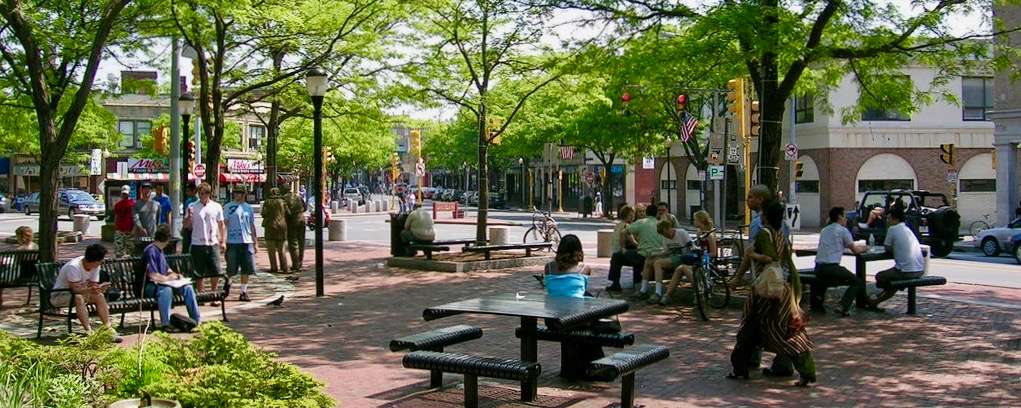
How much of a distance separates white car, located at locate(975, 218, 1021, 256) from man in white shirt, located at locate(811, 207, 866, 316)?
49.7 feet

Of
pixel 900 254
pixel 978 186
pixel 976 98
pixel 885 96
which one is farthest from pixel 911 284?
pixel 976 98

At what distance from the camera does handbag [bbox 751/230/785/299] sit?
836 centimetres

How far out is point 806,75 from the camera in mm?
16656

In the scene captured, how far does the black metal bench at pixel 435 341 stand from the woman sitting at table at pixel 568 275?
97cm

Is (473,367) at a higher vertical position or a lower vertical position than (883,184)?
lower

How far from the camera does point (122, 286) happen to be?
11.8 metres

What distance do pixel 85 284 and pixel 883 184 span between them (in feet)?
123

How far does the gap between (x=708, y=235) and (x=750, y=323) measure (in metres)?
5.61

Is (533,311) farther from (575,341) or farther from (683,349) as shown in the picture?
(683,349)

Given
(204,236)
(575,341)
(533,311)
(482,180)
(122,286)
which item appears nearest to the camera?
(533,311)

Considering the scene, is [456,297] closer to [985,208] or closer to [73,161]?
[985,208]

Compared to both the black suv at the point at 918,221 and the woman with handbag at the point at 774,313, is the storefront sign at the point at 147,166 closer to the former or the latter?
the black suv at the point at 918,221

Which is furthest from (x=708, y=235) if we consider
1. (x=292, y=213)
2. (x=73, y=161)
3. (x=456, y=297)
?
(x=73, y=161)

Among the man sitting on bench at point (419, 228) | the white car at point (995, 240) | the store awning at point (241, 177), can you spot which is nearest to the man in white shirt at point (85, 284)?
the man sitting on bench at point (419, 228)
